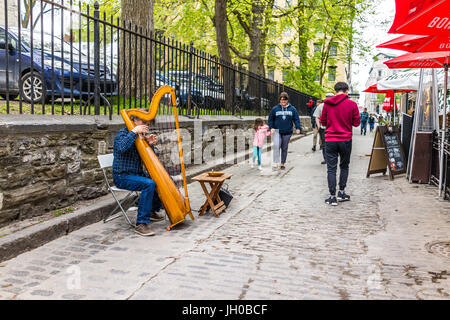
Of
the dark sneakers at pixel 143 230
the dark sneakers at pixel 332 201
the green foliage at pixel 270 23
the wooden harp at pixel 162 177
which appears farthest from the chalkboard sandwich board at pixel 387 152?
the green foliage at pixel 270 23

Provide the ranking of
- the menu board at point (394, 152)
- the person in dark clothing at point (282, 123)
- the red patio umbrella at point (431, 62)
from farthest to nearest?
the person in dark clothing at point (282, 123) < the menu board at point (394, 152) < the red patio umbrella at point (431, 62)

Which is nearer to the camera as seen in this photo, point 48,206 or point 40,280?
point 40,280

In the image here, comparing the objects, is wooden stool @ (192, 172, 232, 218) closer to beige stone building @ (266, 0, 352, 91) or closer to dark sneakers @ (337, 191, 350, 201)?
dark sneakers @ (337, 191, 350, 201)

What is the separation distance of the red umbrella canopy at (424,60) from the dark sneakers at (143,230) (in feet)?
17.4

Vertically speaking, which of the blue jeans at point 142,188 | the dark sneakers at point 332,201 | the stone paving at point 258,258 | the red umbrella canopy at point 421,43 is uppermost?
the red umbrella canopy at point 421,43

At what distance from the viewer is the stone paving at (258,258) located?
11.4ft

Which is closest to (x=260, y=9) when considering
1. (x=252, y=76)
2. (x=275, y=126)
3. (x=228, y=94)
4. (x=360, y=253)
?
(x=252, y=76)

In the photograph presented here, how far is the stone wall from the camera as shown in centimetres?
462

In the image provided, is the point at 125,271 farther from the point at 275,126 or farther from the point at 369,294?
the point at 275,126

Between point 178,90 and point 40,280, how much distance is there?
245 inches

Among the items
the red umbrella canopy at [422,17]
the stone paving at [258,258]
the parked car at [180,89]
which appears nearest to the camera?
the stone paving at [258,258]

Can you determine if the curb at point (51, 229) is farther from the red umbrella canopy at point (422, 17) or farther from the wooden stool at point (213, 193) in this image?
the red umbrella canopy at point (422, 17)

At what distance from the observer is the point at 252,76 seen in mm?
14219

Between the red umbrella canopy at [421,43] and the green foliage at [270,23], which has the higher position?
the green foliage at [270,23]
